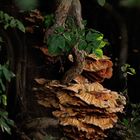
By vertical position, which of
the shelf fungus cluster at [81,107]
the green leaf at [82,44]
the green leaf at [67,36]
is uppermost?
the green leaf at [67,36]

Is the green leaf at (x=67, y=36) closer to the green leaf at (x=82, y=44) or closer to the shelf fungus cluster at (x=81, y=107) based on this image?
the green leaf at (x=82, y=44)

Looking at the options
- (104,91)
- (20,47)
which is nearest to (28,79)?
(20,47)

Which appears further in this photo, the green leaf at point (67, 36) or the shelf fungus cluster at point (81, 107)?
the shelf fungus cluster at point (81, 107)

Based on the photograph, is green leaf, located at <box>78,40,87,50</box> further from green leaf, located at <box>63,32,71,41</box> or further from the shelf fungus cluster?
the shelf fungus cluster

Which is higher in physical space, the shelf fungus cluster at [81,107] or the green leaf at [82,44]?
the green leaf at [82,44]

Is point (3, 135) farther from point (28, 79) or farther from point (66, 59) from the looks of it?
point (66, 59)

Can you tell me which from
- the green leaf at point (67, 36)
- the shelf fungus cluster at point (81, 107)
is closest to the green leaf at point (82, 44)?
the green leaf at point (67, 36)

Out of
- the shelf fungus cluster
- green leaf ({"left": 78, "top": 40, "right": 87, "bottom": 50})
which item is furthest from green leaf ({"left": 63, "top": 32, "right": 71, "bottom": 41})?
the shelf fungus cluster

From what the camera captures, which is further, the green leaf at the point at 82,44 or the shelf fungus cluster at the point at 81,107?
the shelf fungus cluster at the point at 81,107
